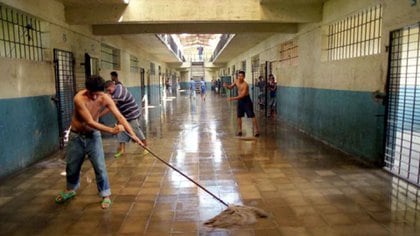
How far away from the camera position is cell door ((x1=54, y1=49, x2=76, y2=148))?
7.61 metres

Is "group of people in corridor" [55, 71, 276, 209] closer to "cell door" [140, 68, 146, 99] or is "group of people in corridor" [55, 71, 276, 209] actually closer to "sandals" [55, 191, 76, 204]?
"sandals" [55, 191, 76, 204]

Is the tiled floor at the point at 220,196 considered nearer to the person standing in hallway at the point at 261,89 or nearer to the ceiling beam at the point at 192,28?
the ceiling beam at the point at 192,28

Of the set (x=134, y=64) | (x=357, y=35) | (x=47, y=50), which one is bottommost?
(x=47, y=50)

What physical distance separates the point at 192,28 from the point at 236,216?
25.4ft

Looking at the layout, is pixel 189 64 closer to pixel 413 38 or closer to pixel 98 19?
pixel 98 19

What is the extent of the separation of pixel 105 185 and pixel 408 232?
3432 mm

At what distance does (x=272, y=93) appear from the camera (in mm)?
13281

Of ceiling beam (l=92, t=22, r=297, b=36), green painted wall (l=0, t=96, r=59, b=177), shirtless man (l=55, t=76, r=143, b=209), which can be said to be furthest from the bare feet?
ceiling beam (l=92, t=22, r=297, b=36)

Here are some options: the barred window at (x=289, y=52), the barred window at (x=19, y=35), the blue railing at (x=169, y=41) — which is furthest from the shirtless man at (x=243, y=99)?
the blue railing at (x=169, y=41)

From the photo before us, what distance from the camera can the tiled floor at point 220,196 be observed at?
378 centimetres

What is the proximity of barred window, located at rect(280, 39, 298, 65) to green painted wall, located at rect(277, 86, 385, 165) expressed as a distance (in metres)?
1.17

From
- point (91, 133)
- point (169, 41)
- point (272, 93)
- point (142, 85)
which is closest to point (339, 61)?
point (91, 133)

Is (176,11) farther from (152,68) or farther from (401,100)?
(152,68)

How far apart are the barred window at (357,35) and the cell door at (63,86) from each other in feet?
20.2
